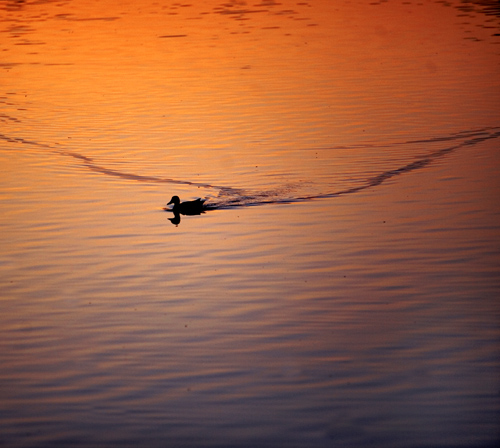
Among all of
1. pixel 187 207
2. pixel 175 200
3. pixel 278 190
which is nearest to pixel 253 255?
pixel 187 207

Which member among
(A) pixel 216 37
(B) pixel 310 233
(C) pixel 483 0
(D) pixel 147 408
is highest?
(D) pixel 147 408

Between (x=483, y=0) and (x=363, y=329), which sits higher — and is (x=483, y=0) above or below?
below

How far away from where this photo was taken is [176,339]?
1159 centimetres

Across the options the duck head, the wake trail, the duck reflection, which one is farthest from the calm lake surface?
the duck head

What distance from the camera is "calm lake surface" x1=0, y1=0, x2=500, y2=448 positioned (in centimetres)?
981

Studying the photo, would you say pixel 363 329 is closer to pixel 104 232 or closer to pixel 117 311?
pixel 117 311

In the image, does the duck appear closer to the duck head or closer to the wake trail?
the duck head

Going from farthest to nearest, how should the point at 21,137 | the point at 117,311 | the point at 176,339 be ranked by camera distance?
1. the point at 21,137
2. the point at 117,311
3. the point at 176,339

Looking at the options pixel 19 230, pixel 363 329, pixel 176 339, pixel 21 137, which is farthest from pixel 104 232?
pixel 21 137

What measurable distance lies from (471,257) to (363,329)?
11.2 ft

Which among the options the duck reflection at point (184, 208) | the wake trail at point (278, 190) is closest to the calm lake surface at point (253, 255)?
the wake trail at point (278, 190)

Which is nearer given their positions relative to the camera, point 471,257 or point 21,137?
point 471,257

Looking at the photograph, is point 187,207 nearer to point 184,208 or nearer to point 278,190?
point 184,208

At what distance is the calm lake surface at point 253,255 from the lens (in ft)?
32.2
